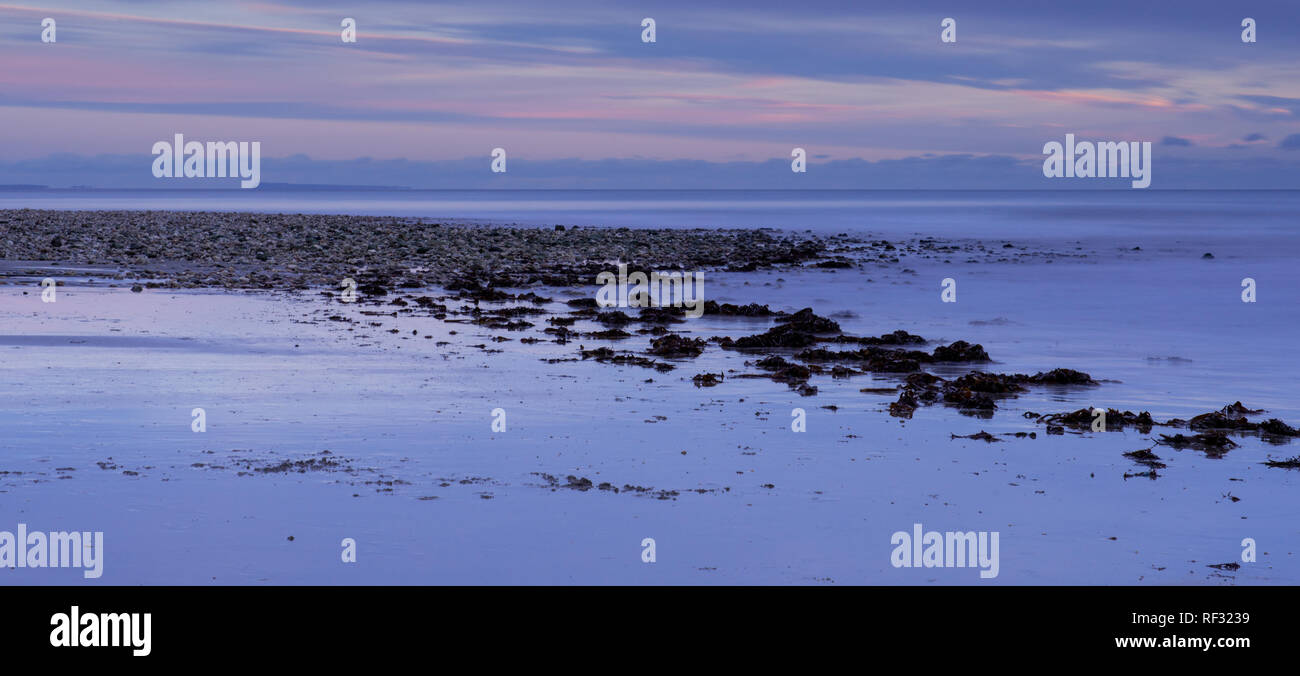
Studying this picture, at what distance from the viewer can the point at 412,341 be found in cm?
2114

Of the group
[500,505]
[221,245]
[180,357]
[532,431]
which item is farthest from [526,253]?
[500,505]

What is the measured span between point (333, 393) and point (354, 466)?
4.14 meters

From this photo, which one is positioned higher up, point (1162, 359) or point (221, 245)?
point (221, 245)

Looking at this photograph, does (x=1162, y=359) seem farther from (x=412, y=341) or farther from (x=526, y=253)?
(x=526, y=253)

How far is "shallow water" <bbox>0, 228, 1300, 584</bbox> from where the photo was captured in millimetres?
9016

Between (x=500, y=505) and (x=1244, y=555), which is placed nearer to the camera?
(x=1244, y=555)

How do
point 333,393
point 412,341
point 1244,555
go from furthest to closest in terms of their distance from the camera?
point 412,341 < point 333,393 < point 1244,555

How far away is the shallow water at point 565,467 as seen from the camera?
902cm

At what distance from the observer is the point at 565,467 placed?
38.9ft

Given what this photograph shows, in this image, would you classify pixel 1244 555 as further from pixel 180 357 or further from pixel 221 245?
pixel 221 245
